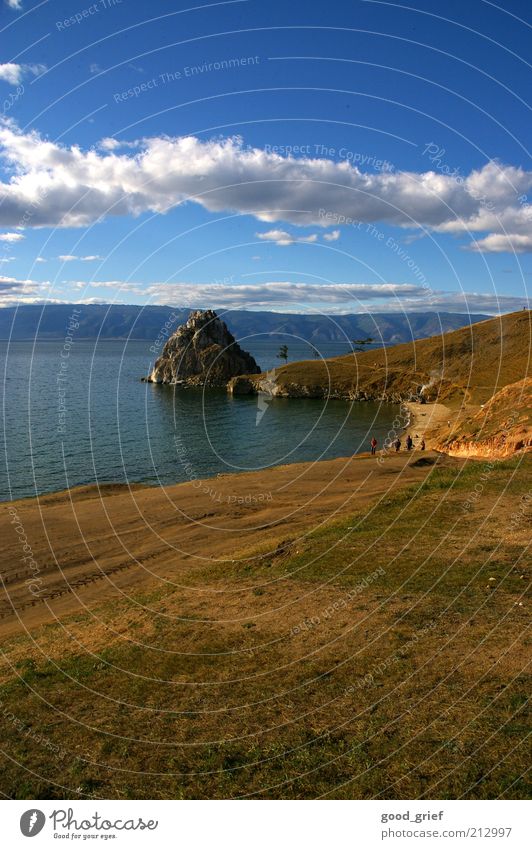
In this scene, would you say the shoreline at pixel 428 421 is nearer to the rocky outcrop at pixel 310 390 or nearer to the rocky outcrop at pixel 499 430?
the rocky outcrop at pixel 499 430

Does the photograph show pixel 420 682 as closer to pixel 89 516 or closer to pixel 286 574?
pixel 286 574

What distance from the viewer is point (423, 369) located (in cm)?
14462

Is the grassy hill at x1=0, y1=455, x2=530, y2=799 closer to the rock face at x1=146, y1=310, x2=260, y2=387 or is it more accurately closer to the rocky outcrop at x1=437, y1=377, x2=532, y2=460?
the rocky outcrop at x1=437, y1=377, x2=532, y2=460

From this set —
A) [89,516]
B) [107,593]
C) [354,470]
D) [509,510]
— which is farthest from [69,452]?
[509,510]

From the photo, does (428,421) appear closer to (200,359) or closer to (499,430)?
(499,430)

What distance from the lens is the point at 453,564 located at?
1955 cm

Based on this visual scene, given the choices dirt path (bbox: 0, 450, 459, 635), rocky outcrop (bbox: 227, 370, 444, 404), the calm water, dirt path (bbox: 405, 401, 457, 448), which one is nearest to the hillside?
rocky outcrop (bbox: 227, 370, 444, 404)

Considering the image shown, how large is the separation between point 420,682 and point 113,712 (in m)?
7.46

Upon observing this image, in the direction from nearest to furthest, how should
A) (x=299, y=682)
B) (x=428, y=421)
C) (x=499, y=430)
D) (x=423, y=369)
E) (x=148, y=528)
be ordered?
1. (x=299, y=682)
2. (x=148, y=528)
3. (x=499, y=430)
4. (x=428, y=421)
5. (x=423, y=369)

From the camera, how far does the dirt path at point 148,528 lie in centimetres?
2614

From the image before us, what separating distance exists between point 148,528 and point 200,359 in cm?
14356

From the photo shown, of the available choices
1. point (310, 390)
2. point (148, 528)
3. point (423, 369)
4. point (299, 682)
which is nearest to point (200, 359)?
point (310, 390)

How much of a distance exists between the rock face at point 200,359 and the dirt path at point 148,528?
119987 millimetres

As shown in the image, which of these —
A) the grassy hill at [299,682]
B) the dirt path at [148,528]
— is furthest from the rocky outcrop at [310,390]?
the grassy hill at [299,682]
